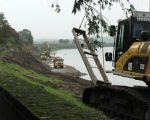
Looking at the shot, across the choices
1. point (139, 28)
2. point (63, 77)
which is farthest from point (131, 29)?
point (63, 77)

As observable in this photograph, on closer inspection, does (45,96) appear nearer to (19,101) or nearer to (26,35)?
(19,101)

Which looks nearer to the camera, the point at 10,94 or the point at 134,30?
the point at 10,94

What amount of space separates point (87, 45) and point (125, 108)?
3570 millimetres

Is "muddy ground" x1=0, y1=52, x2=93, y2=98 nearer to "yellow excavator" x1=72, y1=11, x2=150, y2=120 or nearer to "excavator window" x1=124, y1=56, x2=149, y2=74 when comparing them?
"yellow excavator" x1=72, y1=11, x2=150, y2=120

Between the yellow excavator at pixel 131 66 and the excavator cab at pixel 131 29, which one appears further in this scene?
the excavator cab at pixel 131 29

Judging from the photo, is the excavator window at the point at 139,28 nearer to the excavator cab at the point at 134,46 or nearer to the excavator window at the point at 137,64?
the excavator cab at the point at 134,46

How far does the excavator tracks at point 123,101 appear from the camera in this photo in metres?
13.2

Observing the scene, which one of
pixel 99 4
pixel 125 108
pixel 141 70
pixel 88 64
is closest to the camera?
pixel 99 4

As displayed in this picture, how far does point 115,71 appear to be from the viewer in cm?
1466

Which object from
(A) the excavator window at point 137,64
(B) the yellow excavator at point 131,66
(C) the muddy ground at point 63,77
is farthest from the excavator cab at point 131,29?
(C) the muddy ground at point 63,77

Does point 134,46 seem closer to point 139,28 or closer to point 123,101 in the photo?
point 139,28

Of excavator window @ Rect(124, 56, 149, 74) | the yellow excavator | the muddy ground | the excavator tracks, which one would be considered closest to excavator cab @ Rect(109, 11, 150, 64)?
the yellow excavator

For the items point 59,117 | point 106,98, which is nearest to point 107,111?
point 106,98

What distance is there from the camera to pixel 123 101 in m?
14.3
